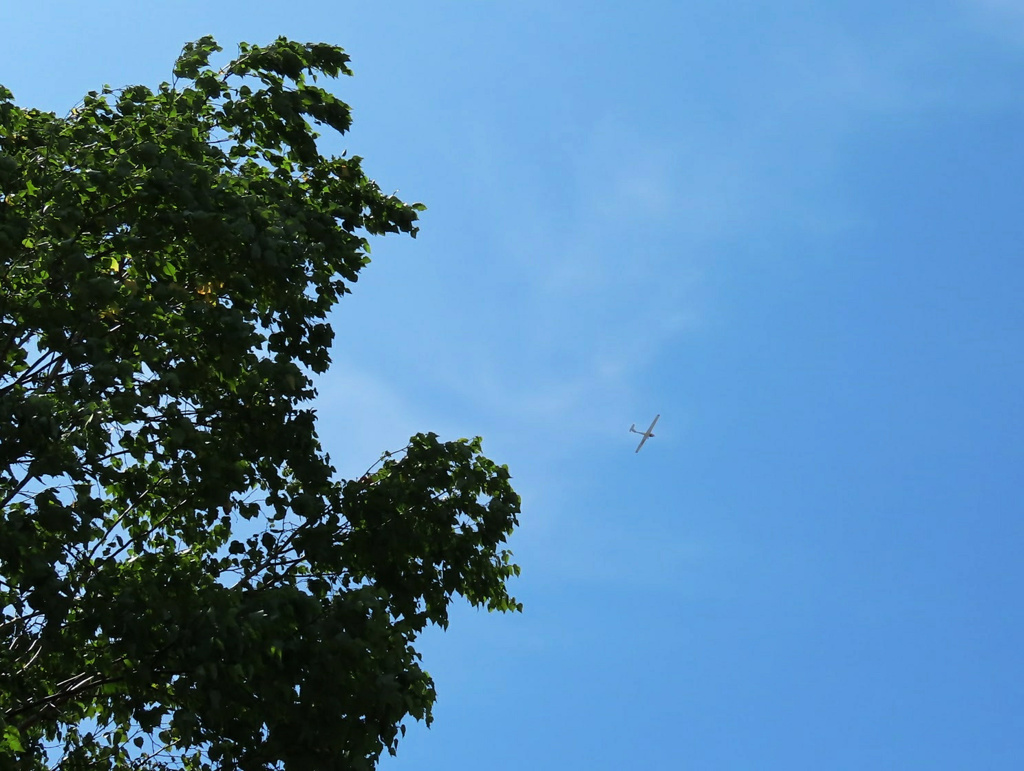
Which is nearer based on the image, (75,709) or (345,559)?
(345,559)

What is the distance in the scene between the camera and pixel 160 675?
33.5ft

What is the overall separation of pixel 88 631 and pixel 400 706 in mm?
2890

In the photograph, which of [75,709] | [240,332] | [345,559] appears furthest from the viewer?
[75,709]

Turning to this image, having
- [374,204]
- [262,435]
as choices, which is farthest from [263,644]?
[374,204]

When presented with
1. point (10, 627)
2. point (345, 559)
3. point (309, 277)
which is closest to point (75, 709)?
point (10, 627)

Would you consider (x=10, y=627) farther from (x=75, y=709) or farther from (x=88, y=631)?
(x=75, y=709)

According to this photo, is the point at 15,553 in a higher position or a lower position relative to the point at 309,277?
lower

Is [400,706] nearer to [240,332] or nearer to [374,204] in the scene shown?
[240,332]

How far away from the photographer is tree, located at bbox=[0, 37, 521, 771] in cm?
1012

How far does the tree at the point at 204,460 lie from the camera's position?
10.1 m

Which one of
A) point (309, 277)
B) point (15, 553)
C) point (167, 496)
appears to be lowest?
point (15, 553)

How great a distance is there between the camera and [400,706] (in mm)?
10188

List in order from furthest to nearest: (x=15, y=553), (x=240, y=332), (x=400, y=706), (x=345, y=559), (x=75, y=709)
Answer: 1. (x=75, y=709)
2. (x=345, y=559)
3. (x=240, y=332)
4. (x=400, y=706)
5. (x=15, y=553)

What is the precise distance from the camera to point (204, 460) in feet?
38.9
